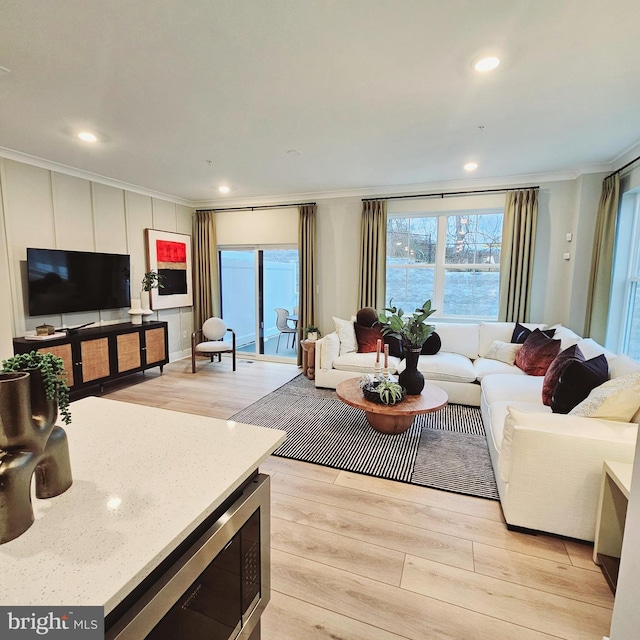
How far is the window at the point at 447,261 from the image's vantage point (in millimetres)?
4898

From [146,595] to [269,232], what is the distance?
5.56 m

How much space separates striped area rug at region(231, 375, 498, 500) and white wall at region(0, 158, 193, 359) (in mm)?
2576

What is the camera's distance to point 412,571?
5.94ft

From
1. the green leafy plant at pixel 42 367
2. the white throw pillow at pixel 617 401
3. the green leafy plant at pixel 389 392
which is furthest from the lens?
the green leafy plant at pixel 389 392

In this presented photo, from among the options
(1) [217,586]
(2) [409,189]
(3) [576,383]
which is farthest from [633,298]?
(1) [217,586]

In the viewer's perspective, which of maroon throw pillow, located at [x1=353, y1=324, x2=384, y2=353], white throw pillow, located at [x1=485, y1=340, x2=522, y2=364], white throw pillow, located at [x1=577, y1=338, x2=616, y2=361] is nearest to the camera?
white throw pillow, located at [x1=577, y1=338, x2=616, y2=361]

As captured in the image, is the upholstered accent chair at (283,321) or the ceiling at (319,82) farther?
the upholstered accent chair at (283,321)

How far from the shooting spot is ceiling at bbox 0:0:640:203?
1754 millimetres

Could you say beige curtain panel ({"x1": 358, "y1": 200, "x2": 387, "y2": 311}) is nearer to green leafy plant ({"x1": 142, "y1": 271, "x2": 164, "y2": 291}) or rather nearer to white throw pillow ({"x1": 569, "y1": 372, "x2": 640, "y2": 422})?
green leafy plant ({"x1": 142, "y1": 271, "x2": 164, "y2": 291})

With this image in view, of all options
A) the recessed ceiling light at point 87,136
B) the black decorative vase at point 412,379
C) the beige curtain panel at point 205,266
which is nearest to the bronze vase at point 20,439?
the black decorative vase at point 412,379

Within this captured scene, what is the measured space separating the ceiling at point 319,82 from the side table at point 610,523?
225 cm

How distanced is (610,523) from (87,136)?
4.66m

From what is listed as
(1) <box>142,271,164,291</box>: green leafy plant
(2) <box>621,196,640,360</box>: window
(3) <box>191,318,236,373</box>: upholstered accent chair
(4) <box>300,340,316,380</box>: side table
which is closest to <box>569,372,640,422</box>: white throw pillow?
(2) <box>621,196,640,360</box>: window

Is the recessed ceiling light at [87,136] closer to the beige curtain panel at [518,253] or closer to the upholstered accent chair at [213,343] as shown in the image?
the upholstered accent chair at [213,343]
